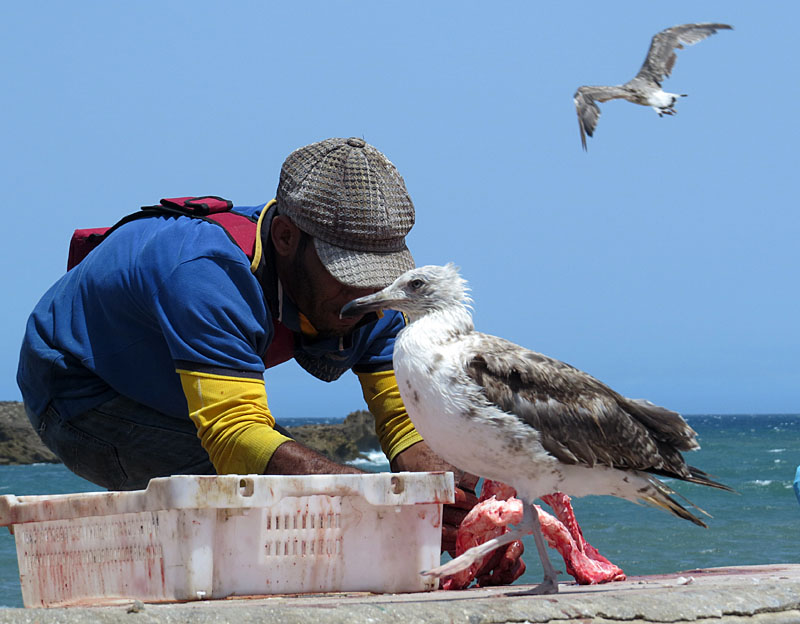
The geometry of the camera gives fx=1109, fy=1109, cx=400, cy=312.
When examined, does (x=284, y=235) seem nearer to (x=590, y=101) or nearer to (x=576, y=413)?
(x=576, y=413)

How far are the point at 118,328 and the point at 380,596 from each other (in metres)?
1.79

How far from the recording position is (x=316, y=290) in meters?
4.59

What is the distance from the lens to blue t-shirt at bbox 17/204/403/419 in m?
4.25

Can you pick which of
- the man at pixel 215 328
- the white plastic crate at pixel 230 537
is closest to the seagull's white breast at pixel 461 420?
the white plastic crate at pixel 230 537

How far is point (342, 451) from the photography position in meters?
43.3

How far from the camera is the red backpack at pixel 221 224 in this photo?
463 cm

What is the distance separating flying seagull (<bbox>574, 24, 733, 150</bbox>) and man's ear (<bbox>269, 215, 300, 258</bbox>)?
2.76m

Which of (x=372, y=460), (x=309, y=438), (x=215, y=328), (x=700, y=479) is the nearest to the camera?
(x=700, y=479)

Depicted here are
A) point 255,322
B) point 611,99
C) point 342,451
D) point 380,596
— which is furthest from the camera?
point 342,451

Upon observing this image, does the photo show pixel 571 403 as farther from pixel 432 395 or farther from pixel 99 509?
pixel 99 509

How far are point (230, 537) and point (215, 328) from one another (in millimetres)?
1070

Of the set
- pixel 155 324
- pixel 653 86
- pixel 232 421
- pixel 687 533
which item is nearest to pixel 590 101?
pixel 653 86

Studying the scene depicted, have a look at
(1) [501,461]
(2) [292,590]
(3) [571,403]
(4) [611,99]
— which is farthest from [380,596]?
(4) [611,99]

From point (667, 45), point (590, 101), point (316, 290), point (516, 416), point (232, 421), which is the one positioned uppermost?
point (667, 45)
